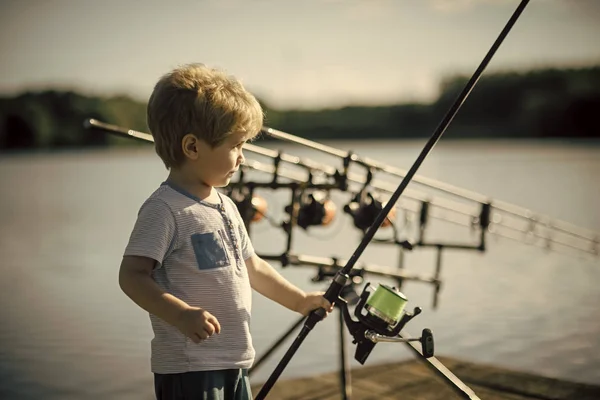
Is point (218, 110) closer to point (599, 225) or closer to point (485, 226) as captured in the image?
point (485, 226)

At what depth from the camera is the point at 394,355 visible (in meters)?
5.02

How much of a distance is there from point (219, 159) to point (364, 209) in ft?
5.21

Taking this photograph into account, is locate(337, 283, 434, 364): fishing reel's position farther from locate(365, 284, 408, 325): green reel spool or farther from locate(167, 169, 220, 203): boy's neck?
locate(167, 169, 220, 203): boy's neck

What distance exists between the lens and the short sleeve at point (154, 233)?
1.79m

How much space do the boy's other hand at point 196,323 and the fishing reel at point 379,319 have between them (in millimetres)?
584

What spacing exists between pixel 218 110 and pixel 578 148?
4220cm

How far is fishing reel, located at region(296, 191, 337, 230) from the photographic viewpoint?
3.68 metres

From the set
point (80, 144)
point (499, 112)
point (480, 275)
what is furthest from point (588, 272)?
point (80, 144)

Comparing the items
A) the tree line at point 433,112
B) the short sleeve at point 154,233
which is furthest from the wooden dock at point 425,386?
the tree line at point 433,112

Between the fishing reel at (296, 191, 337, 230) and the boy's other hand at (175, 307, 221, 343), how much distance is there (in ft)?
6.43

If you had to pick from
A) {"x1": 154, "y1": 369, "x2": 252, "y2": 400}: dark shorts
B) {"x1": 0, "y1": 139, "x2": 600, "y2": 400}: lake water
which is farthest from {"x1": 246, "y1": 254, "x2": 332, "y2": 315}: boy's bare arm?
{"x1": 0, "y1": 139, "x2": 600, "y2": 400}: lake water

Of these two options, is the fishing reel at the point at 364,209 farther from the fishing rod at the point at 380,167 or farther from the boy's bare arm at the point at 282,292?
the boy's bare arm at the point at 282,292

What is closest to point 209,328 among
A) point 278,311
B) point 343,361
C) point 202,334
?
point 202,334

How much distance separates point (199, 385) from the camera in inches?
73.7
